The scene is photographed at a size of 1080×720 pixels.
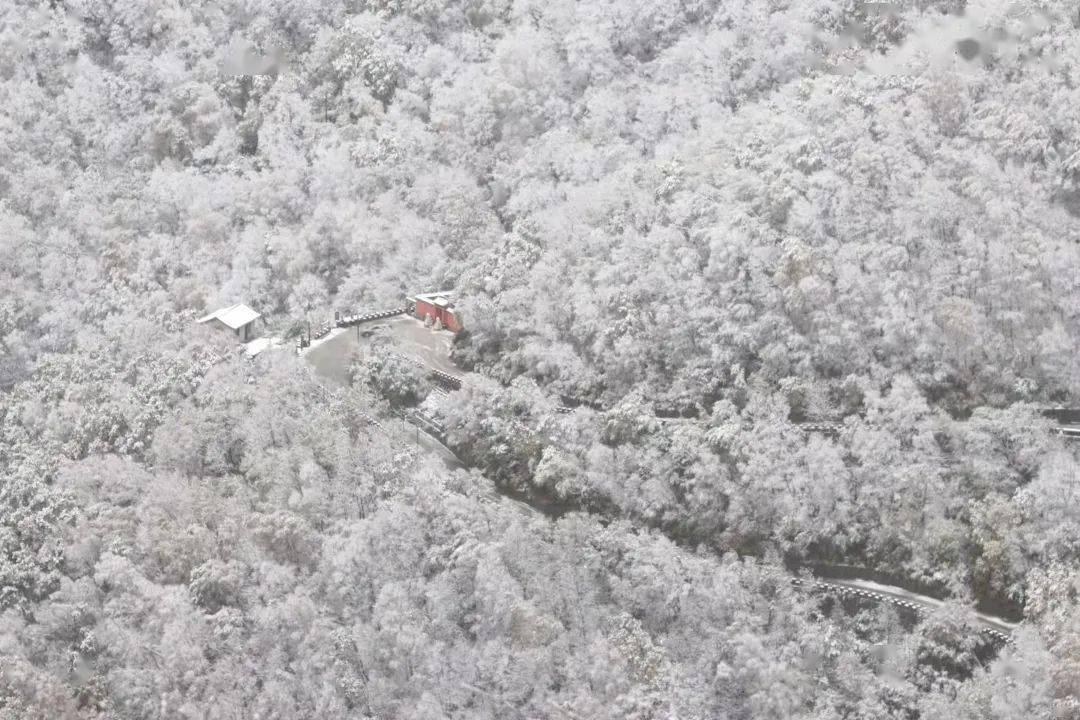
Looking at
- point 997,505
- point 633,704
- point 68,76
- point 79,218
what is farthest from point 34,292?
point 997,505

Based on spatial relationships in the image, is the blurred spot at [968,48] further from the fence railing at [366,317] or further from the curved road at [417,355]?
the fence railing at [366,317]

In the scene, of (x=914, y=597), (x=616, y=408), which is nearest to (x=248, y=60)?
(x=616, y=408)

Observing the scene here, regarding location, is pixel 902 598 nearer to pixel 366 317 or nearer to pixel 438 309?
pixel 438 309

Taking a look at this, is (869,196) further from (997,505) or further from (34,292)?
(34,292)

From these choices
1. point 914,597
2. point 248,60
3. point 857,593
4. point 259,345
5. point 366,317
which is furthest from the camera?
point 248,60

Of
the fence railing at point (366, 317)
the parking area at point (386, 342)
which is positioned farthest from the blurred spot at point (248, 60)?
the parking area at point (386, 342)

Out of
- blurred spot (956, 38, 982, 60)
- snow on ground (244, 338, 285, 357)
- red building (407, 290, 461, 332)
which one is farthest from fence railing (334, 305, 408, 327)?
blurred spot (956, 38, 982, 60)

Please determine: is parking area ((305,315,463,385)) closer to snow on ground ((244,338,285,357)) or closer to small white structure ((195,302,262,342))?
snow on ground ((244,338,285,357))
